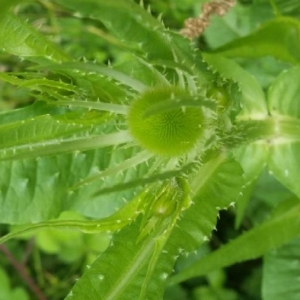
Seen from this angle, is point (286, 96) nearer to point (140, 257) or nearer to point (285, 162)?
point (285, 162)

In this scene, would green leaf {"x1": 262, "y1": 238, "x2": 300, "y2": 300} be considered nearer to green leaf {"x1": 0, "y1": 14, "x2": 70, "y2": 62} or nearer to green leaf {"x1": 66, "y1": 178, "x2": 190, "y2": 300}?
green leaf {"x1": 66, "y1": 178, "x2": 190, "y2": 300}

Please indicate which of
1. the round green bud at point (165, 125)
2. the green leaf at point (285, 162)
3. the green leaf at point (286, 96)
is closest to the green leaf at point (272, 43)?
the green leaf at point (286, 96)

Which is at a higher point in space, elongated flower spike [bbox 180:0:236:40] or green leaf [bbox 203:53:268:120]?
elongated flower spike [bbox 180:0:236:40]

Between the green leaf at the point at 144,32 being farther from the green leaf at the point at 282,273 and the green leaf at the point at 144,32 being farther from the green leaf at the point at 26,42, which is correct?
the green leaf at the point at 282,273

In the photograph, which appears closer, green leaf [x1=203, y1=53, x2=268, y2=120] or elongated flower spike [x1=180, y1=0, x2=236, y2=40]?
elongated flower spike [x1=180, y1=0, x2=236, y2=40]

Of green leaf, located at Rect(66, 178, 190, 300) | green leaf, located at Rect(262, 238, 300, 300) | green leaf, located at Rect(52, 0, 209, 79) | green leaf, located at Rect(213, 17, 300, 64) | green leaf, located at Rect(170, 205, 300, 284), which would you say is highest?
green leaf, located at Rect(52, 0, 209, 79)

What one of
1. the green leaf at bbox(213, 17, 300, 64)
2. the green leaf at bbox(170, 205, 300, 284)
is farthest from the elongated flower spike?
the green leaf at bbox(170, 205, 300, 284)
